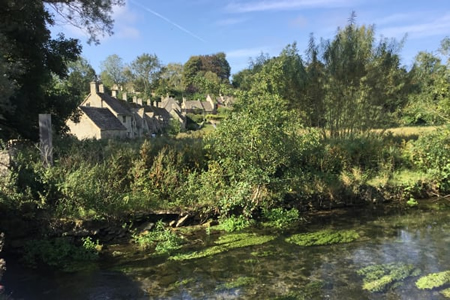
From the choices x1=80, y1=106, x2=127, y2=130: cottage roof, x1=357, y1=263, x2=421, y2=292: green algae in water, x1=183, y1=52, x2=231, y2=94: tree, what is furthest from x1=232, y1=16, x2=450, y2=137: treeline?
x1=183, y1=52, x2=231, y2=94: tree

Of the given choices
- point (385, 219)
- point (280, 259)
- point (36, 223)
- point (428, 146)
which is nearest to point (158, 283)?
point (280, 259)

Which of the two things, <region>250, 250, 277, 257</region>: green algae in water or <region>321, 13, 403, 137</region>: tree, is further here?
<region>321, 13, 403, 137</region>: tree

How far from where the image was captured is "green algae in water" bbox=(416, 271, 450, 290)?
623 cm

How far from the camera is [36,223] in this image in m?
8.14

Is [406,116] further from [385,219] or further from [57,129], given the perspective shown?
[57,129]

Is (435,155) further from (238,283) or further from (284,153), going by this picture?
(238,283)

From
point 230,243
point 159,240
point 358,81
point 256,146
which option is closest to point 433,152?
point 358,81

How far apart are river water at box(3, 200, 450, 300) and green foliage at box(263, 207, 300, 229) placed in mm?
964

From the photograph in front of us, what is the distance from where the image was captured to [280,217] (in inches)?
426

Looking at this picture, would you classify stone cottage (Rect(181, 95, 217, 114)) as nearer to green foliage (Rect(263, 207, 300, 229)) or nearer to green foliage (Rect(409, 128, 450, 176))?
green foliage (Rect(409, 128, 450, 176))

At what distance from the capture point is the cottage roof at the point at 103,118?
35406mm

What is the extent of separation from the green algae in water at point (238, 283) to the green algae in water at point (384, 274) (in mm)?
2077

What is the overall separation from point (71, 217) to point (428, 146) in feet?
44.6

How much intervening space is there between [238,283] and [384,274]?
2.86m
